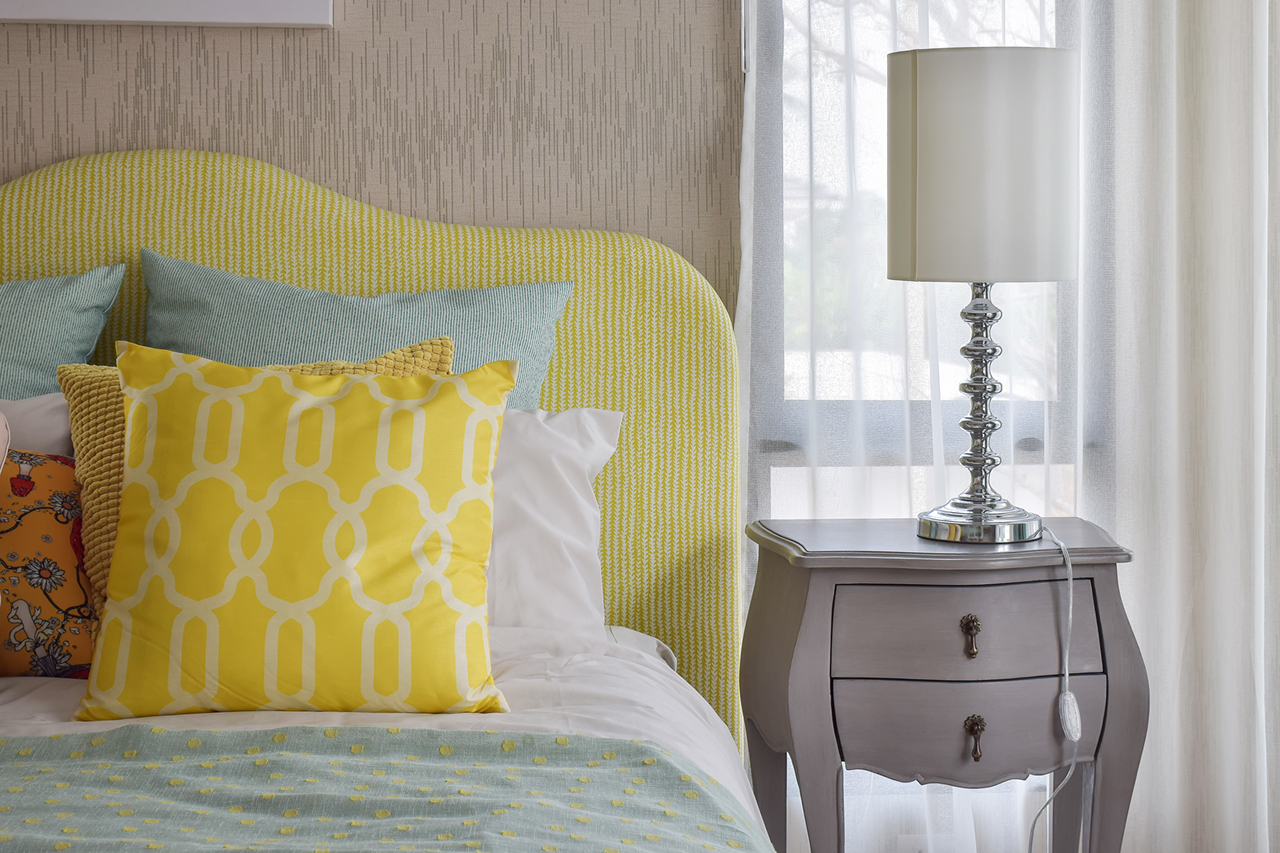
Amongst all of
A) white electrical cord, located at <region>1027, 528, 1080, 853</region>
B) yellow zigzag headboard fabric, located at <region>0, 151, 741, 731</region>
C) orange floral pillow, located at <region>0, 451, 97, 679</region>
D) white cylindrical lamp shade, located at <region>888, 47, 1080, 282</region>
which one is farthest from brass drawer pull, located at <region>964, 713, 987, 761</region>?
orange floral pillow, located at <region>0, 451, 97, 679</region>

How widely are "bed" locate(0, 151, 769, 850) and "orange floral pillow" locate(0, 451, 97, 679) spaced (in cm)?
4

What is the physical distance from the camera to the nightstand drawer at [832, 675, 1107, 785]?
1.47 metres

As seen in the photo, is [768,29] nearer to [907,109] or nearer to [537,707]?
[907,109]

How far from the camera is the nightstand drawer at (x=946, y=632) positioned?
148 centimetres

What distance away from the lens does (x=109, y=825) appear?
2.71 ft

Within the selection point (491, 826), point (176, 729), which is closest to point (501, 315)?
point (176, 729)

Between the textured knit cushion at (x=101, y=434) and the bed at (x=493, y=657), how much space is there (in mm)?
164

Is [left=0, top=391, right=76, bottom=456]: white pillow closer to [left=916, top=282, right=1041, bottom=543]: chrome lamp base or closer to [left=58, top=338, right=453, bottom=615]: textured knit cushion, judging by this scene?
[left=58, top=338, right=453, bottom=615]: textured knit cushion

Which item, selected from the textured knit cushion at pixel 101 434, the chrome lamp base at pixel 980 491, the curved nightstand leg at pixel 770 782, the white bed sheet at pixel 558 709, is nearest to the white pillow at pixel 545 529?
the white bed sheet at pixel 558 709

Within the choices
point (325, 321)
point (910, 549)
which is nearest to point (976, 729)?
point (910, 549)

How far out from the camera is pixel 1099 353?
1.88 meters

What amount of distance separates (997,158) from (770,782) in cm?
106

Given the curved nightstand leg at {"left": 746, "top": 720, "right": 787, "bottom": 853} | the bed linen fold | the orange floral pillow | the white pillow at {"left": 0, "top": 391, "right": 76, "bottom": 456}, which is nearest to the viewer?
the bed linen fold

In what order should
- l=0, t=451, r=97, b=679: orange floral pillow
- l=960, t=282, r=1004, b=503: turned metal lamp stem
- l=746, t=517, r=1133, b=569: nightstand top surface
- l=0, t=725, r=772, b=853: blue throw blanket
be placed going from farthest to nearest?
1. l=960, t=282, r=1004, b=503: turned metal lamp stem
2. l=746, t=517, r=1133, b=569: nightstand top surface
3. l=0, t=451, r=97, b=679: orange floral pillow
4. l=0, t=725, r=772, b=853: blue throw blanket
